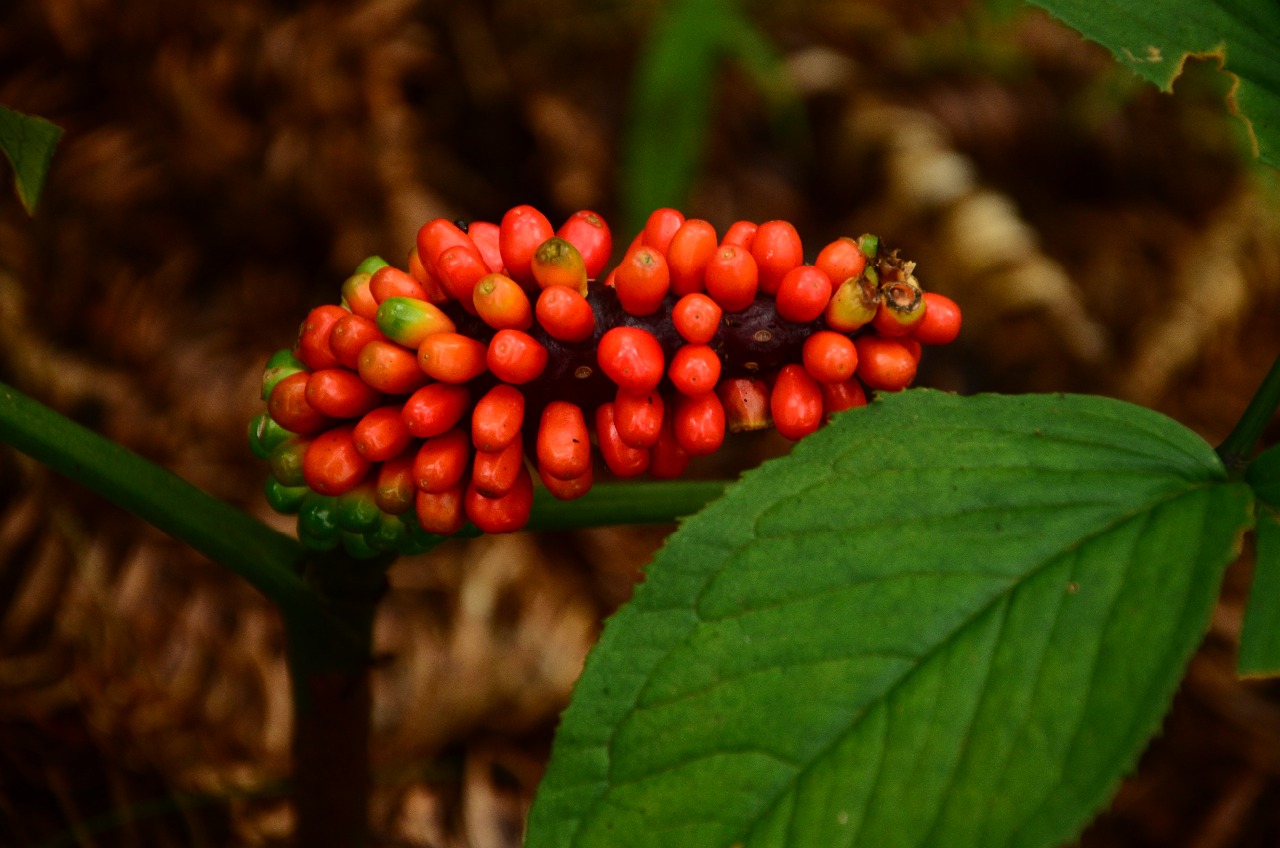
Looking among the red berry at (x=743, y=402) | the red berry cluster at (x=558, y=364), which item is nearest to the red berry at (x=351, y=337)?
the red berry cluster at (x=558, y=364)

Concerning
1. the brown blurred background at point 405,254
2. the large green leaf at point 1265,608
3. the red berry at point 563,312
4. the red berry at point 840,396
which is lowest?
the brown blurred background at point 405,254

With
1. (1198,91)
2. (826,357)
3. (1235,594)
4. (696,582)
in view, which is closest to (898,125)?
(1198,91)

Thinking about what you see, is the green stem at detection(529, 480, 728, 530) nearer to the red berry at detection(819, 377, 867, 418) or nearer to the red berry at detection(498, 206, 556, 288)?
the red berry at detection(819, 377, 867, 418)

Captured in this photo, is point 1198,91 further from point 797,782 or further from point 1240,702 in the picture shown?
point 797,782

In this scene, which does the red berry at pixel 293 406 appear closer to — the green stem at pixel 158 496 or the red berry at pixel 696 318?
the green stem at pixel 158 496

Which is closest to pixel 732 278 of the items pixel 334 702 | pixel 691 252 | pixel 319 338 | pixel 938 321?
pixel 691 252

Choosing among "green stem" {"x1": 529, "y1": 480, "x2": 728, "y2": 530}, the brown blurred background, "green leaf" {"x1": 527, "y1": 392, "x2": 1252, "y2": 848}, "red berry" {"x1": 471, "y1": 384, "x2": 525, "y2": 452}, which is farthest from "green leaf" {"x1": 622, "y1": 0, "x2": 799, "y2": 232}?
"green leaf" {"x1": 527, "y1": 392, "x2": 1252, "y2": 848}
